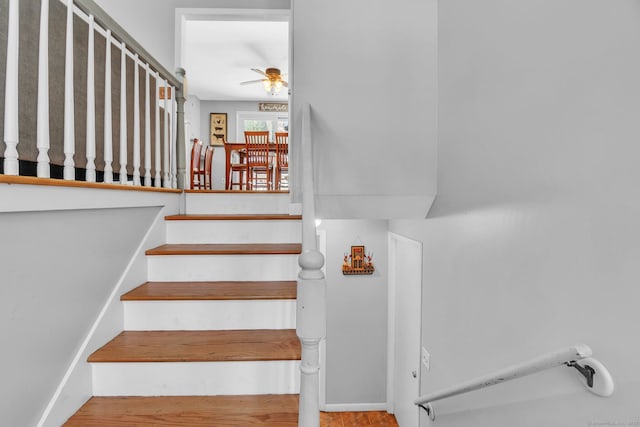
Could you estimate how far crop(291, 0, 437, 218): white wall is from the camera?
2131mm

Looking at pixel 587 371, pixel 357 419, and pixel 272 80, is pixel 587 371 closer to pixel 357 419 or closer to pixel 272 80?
pixel 357 419

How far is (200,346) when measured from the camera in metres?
1.47

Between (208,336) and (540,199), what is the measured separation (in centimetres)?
150

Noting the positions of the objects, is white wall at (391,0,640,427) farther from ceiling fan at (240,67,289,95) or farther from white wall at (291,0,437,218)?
ceiling fan at (240,67,289,95)

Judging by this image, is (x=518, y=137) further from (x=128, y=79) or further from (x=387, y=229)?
(x=387, y=229)

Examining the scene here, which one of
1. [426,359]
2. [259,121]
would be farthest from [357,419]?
[259,121]

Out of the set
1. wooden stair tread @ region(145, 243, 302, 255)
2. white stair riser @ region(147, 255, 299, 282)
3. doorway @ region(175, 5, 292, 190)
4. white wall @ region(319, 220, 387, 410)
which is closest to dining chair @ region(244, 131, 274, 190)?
doorway @ region(175, 5, 292, 190)

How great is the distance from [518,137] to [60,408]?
202 cm

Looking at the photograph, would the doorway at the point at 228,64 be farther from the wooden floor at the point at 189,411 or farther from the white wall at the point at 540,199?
the wooden floor at the point at 189,411

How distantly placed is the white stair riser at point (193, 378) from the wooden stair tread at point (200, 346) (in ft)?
0.08

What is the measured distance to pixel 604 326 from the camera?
960 mm

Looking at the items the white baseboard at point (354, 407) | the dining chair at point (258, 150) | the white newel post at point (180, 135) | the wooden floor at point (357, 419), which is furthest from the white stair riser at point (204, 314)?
the dining chair at point (258, 150)

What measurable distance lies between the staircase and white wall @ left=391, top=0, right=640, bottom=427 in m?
0.92

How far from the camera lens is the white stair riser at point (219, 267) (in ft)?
6.24
